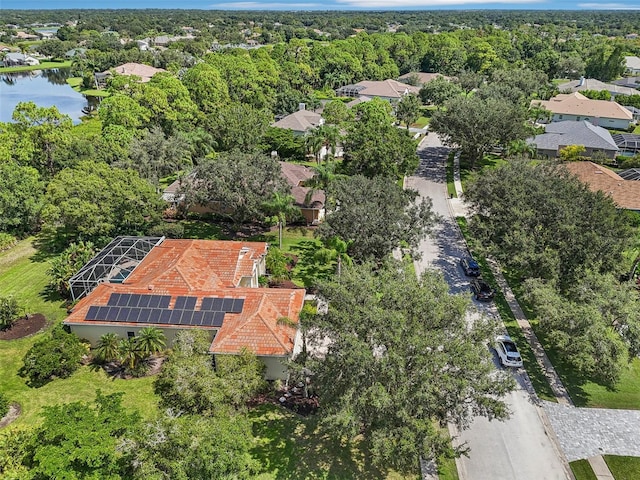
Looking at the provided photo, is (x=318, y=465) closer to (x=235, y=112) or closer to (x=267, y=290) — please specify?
(x=267, y=290)

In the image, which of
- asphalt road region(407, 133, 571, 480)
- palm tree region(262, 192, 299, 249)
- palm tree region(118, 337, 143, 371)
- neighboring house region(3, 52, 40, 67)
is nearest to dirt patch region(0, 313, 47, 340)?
palm tree region(118, 337, 143, 371)

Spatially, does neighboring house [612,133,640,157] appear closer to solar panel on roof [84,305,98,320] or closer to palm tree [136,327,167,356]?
palm tree [136,327,167,356]

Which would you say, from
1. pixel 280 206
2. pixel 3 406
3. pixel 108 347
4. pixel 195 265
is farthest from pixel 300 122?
pixel 3 406

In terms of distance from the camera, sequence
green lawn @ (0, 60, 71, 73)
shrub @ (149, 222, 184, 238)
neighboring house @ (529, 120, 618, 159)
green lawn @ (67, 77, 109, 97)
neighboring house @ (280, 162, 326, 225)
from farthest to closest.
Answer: green lawn @ (0, 60, 71, 73), green lawn @ (67, 77, 109, 97), neighboring house @ (529, 120, 618, 159), neighboring house @ (280, 162, 326, 225), shrub @ (149, 222, 184, 238)

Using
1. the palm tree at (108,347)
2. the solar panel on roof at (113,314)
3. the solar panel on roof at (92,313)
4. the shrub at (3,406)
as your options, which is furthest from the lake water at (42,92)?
the shrub at (3,406)

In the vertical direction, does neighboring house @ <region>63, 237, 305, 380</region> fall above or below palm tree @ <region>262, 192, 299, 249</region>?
below

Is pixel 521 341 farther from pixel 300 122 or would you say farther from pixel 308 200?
pixel 300 122
